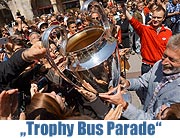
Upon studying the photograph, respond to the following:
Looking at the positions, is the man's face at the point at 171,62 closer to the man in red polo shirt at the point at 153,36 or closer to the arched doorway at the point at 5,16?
the man in red polo shirt at the point at 153,36

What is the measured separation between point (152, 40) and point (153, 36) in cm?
6

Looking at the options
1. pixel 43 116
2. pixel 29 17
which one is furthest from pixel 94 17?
pixel 29 17

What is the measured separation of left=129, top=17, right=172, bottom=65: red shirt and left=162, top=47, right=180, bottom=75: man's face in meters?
1.33

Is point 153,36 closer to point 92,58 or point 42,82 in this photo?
point 42,82

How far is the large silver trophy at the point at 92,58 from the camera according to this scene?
4.91 feet

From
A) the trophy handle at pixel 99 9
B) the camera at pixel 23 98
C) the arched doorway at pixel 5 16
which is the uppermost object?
the trophy handle at pixel 99 9

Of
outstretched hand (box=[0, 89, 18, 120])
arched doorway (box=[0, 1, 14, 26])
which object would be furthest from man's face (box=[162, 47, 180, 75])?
arched doorway (box=[0, 1, 14, 26])

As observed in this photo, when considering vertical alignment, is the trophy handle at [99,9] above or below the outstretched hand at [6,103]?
above

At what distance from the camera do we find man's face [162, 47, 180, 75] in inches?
65.4

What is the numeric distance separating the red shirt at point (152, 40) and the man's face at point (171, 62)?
1332 mm

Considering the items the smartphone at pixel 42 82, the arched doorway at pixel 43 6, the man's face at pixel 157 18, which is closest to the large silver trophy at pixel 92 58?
the smartphone at pixel 42 82

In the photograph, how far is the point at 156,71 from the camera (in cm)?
188

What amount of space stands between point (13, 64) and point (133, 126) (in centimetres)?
75

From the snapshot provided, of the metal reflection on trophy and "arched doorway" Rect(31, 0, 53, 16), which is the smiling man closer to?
the metal reflection on trophy
